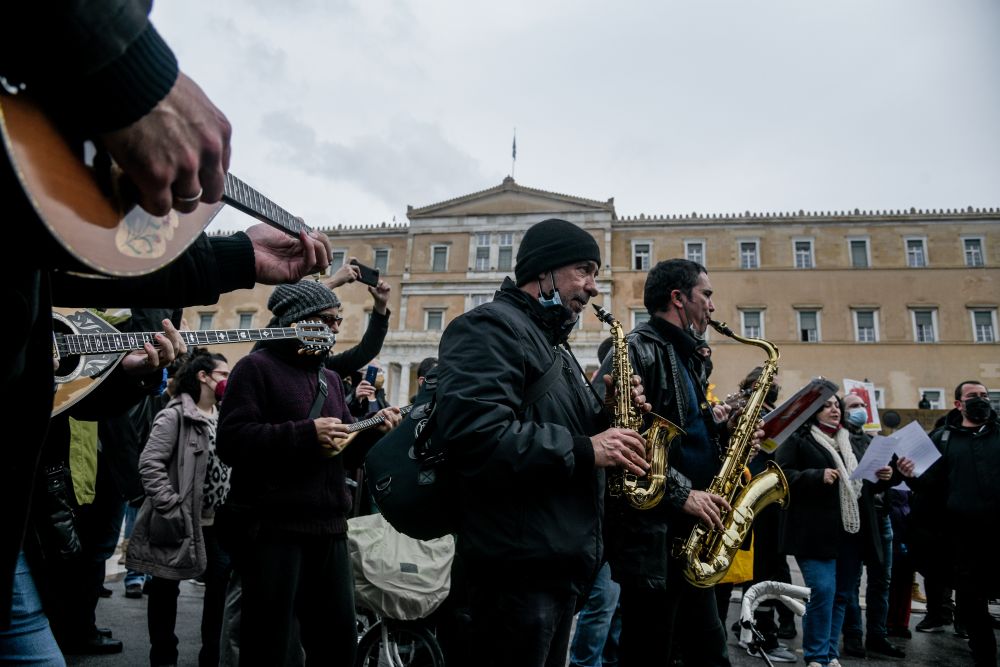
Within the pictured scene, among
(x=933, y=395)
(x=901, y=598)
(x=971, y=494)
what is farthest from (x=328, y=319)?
Result: (x=933, y=395)

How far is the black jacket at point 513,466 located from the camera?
2.58 meters

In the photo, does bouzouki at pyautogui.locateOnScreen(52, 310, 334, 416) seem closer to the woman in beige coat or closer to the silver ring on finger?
the woman in beige coat

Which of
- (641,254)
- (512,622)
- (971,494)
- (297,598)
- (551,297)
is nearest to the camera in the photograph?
(512,622)

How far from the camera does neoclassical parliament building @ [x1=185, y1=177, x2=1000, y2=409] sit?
38.3 m

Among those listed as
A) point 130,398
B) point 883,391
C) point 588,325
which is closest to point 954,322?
point 883,391

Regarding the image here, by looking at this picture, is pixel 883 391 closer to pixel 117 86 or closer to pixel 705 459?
pixel 705 459

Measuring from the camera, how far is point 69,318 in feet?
10.8

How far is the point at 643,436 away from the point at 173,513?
354 centimetres

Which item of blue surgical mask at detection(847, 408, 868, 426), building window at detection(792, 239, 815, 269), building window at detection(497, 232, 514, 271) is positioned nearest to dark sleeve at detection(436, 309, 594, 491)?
blue surgical mask at detection(847, 408, 868, 426)

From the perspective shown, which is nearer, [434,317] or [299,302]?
[299,302]

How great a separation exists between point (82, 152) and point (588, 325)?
42635 mm

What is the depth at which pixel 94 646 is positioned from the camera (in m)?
5.17

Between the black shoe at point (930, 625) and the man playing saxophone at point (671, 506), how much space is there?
19.9 feet

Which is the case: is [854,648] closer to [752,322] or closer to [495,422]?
[495,422]
